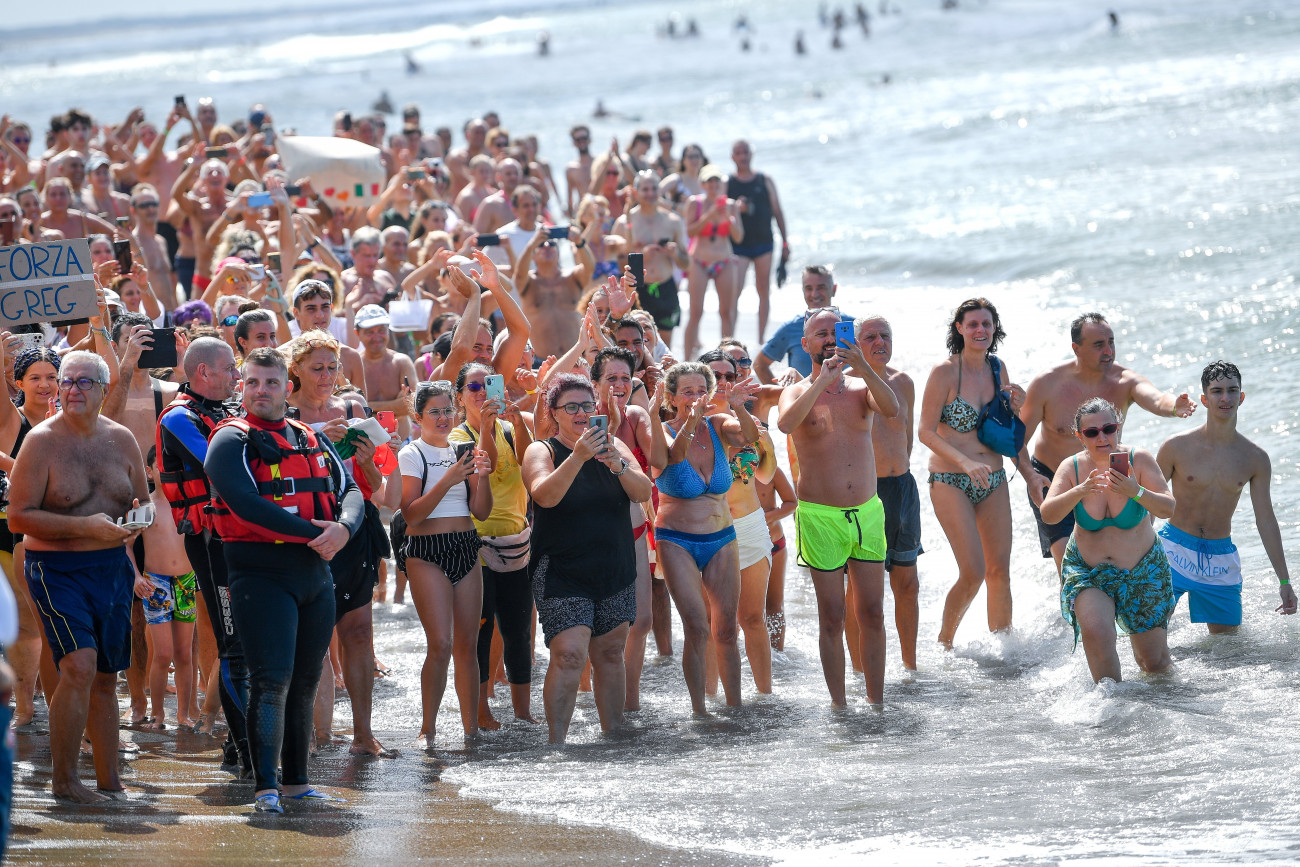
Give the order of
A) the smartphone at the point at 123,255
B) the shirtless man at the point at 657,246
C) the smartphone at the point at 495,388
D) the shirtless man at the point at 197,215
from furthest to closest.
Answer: the shirtless man at the point at 197,215 < the shirtless man at the point at 657,246 < the smartphone at the point at 123,255 < the smartphone at the point at 495,388

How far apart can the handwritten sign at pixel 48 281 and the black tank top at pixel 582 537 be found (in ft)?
7.56

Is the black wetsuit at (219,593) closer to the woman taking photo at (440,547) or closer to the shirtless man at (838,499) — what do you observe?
the woman taking photo at (440,547)

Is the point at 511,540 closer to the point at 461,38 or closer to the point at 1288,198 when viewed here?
the point at 1288,198

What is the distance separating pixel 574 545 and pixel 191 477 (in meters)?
1.60

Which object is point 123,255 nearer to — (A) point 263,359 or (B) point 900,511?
(A) point 263,359

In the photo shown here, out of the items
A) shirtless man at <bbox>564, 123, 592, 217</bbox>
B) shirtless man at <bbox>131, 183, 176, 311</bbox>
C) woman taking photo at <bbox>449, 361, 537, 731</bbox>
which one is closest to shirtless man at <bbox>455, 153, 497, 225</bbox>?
shirtless man at <bbox>131, 183, 176, 311</bbox>

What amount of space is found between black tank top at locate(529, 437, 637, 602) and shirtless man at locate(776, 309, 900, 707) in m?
1.03

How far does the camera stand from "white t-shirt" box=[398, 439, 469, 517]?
6.29 m

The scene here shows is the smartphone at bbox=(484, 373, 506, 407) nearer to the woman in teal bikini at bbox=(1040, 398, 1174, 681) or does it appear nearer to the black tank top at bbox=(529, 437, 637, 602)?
the black tank top at bbox=(529, 437, 637, 602)

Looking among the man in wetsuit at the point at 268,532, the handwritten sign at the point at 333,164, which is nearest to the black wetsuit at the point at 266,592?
the man in wetsuit at the point at 268,532

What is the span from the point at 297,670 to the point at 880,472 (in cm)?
349

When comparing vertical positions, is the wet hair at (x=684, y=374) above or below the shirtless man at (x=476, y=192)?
below

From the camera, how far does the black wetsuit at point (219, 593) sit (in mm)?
5316

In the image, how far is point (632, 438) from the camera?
21.9ft
